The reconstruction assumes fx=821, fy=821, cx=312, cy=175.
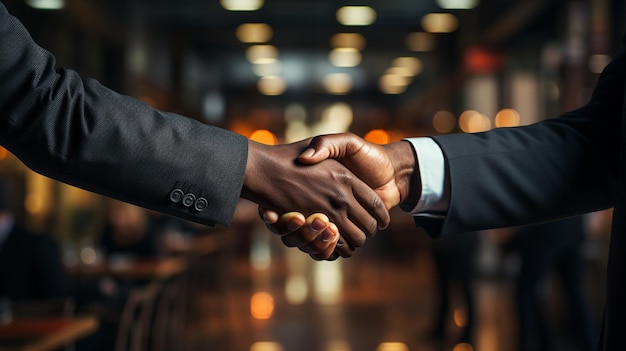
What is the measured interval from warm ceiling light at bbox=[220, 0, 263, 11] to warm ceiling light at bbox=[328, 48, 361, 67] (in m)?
4.68

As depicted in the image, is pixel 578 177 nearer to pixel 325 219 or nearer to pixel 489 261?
pixel 325 219

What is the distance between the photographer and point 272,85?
75.3ft

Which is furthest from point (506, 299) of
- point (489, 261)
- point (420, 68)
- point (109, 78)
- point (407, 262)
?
point (420, 68)

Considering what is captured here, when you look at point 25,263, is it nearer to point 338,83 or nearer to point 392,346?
point 392,346

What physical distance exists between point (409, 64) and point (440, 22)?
16.0 ft

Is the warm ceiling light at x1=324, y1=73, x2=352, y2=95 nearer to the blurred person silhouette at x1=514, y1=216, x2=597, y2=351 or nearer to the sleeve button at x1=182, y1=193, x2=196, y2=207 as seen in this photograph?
the blurred person silhouette at x1=514, y1=216, x2=597, y2=351

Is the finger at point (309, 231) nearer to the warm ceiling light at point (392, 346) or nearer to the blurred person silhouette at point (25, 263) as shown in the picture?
the blurred person silhouette at point (25, 263)

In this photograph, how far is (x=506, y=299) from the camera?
9.41 meters

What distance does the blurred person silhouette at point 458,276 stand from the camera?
6418mm

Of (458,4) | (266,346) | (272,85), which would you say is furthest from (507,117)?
(272,85)

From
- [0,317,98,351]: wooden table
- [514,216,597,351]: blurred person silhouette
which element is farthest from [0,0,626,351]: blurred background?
[0,317,98,351]: wooden table

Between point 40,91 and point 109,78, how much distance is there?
973 cm

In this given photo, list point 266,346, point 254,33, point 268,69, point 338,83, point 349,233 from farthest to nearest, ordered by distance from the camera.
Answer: point 338,83
point 268,69
point 254,33
point 266,346
point 349,233

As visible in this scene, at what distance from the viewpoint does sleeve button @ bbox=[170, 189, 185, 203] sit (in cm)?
166
